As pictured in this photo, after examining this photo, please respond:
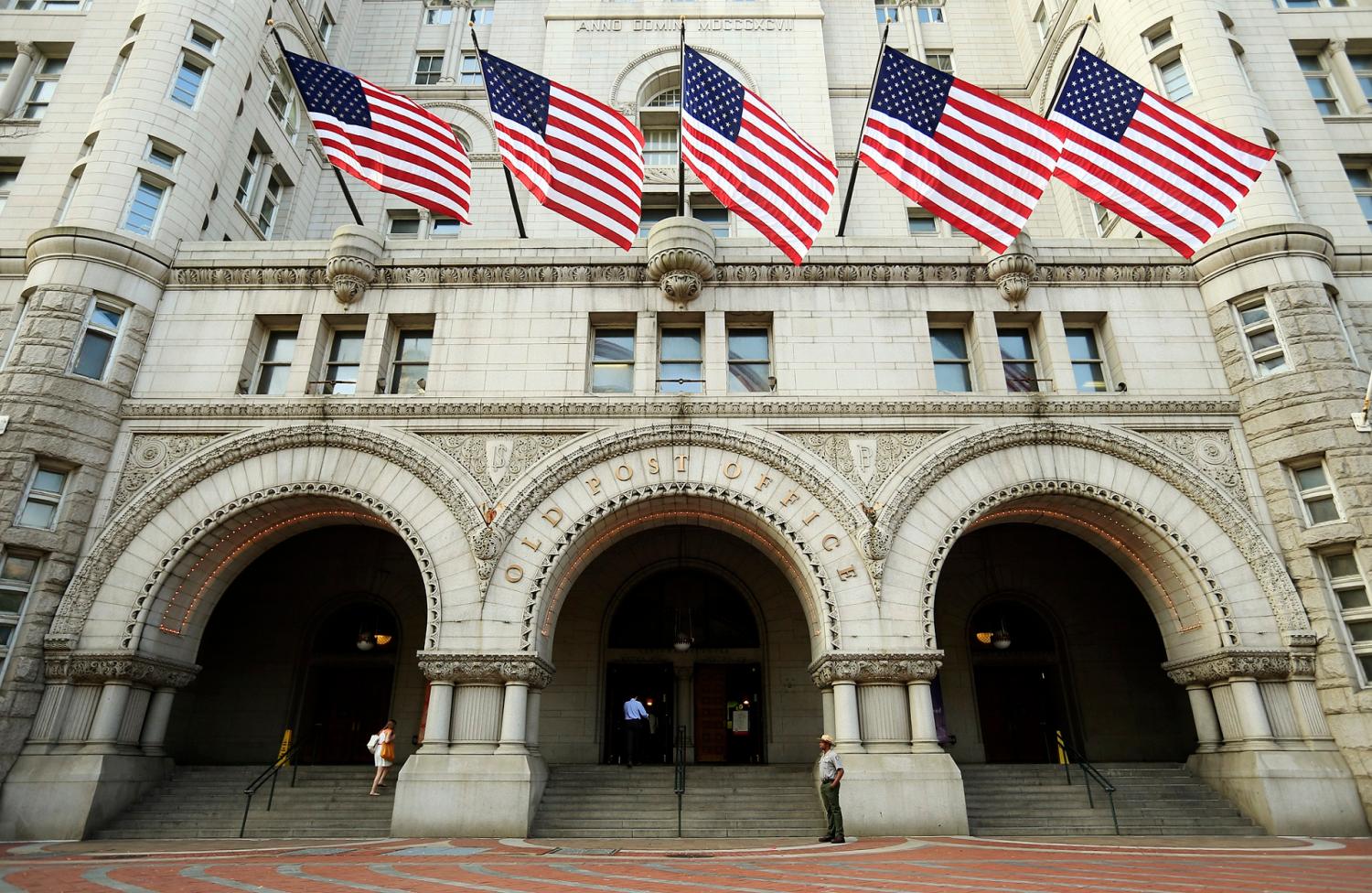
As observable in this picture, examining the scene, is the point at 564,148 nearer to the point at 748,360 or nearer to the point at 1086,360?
the point at 748,360

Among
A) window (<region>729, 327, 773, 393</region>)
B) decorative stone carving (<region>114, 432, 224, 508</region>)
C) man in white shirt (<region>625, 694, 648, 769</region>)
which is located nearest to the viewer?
decorative stone carving (<region>114, 432, 224, 508</region>)

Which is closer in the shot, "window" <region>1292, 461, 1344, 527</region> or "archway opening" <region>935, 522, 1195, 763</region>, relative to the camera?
"window" <region>1292, 461, 1344, 527</region>

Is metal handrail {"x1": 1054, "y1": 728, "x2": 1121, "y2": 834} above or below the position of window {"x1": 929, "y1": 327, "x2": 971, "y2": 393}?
below

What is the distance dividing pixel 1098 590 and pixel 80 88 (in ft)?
97.8

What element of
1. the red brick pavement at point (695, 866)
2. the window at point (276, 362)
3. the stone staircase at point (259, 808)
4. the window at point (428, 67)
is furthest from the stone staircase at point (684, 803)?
the window at point (428, 67)

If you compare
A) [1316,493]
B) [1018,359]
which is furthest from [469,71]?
[1316,493]

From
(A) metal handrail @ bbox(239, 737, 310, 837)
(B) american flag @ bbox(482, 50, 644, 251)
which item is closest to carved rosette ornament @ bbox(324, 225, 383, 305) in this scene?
(B) american flag @ bbox(482, 50, 644, 251)

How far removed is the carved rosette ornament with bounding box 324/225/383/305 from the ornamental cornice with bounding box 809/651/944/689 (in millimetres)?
13089

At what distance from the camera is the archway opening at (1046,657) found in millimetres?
19094

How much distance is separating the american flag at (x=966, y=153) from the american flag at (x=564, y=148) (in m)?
5.48

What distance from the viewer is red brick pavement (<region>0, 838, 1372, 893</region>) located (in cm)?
725

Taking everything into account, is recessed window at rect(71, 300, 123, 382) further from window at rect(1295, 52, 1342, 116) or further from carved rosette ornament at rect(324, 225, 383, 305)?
window at rect(1295, 52, 1342, 116)

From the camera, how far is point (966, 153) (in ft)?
51.4

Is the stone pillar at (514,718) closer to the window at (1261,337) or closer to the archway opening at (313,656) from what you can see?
the archway opening at (313,656)
